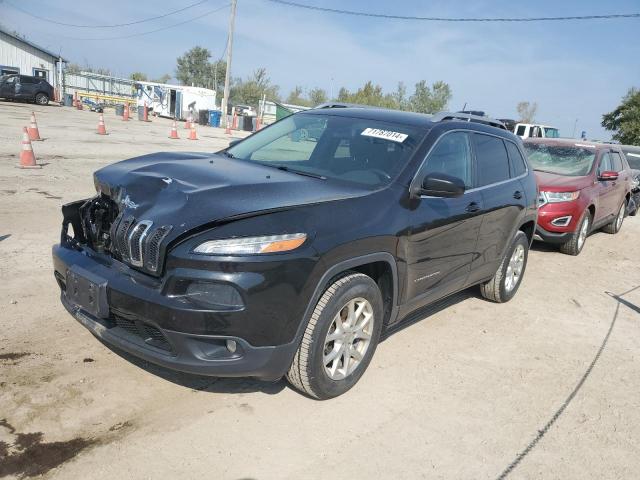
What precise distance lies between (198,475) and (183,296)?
0.87 m

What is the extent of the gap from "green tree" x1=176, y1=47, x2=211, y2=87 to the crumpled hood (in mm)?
93883

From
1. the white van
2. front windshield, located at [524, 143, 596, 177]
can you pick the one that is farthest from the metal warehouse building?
front windshield, located at [524, 143, 596, 177]

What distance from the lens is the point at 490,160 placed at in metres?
4.69

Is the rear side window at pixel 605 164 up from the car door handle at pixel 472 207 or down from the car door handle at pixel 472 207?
up

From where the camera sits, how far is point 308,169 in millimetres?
3771

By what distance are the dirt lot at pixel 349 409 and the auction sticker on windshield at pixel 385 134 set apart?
1.61m

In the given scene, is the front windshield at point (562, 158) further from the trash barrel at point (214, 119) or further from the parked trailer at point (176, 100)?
the parked trailer at point (176, 100)

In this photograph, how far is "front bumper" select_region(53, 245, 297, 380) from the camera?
262cm

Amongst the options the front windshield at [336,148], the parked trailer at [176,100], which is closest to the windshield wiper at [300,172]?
the front windshield at [336,148]

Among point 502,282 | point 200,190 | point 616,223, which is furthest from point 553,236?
point 200,190

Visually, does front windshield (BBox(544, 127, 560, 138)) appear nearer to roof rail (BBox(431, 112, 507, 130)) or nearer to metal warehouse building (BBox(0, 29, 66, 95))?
roof rail (BBox(431, 112, 507, 130))

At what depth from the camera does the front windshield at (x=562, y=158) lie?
27.8 ft

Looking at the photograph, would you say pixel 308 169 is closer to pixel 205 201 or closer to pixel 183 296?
pixel 205 201

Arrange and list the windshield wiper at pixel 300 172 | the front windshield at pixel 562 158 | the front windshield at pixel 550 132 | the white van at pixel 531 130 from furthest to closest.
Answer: the front windshield at pixel 550 132 < the white van at pixel 531 130 < the front windshield at pixel 562 158 < the windshield wiper at pixel 300 172
